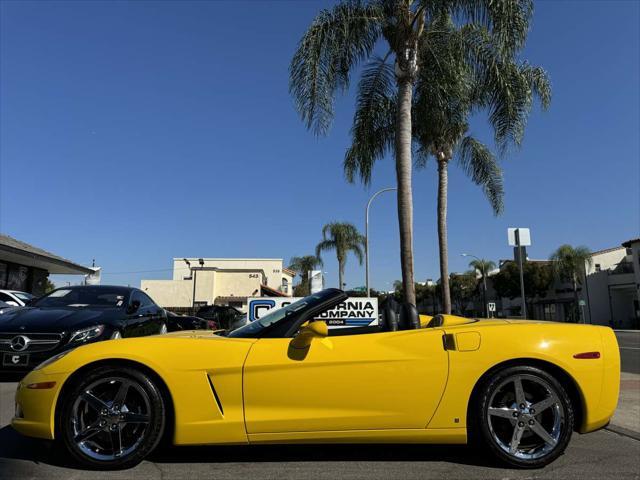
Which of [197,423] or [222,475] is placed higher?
[197,423]

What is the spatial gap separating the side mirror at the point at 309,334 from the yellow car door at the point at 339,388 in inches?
1.6

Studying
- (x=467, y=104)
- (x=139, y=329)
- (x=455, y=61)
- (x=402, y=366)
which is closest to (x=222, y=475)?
(x=402, y=366)

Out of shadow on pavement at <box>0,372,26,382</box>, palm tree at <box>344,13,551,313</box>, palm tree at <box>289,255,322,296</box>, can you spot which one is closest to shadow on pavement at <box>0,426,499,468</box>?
shadow on pavement at <box>0,372,26,382</box>

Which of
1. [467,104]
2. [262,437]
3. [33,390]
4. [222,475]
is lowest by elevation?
[222,475]

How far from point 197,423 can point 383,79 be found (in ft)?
37.0

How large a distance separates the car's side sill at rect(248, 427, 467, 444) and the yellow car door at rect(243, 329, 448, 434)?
0.11 feet

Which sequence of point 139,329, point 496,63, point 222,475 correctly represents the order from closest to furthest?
1. point 222,475
2. point 139,329
3. point 496,63

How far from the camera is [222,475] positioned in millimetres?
3283

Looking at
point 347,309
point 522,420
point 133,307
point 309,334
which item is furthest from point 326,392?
point 347,309

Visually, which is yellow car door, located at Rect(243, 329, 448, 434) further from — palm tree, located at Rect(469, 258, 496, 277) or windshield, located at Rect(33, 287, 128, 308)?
palm tree, located at Rect(469, 258, 496, 277)

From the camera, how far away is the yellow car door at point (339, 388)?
3363 mm

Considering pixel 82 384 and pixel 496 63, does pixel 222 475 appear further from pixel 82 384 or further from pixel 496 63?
pixel 496 63

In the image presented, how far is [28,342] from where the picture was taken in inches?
239

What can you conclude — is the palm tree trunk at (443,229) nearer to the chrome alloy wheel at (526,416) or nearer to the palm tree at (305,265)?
the chrome alloy wheel at (526,416)
